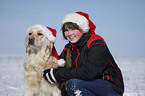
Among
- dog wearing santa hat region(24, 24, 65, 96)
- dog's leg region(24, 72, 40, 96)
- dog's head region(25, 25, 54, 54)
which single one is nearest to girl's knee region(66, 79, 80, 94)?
dog wearing santa hat region(24, 24, 65, 96)

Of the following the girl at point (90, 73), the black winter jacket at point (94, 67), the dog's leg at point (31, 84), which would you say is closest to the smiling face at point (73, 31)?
the girl at point (90, 73)

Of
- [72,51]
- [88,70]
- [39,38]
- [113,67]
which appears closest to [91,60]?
[88,70]

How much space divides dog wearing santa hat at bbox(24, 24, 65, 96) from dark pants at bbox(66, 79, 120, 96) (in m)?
0.39

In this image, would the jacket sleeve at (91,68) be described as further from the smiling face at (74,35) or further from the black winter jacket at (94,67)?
the smiling face at (74,35)

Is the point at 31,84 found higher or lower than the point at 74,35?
lower

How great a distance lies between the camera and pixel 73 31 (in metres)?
2.74

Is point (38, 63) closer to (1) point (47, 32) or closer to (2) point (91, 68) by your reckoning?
(1) point (47, 32)

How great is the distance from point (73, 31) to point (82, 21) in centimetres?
27

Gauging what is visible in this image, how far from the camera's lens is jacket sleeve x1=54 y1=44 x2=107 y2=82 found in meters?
2.38

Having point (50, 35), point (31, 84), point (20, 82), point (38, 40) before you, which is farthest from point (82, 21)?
point (20, 82)

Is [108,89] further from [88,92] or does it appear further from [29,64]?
[29,64]

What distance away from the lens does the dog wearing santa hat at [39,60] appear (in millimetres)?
2584

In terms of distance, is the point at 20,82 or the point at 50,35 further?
the point at 20,82

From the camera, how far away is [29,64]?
2.71m
